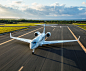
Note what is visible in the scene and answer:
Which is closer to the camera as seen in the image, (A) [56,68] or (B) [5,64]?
(A) [56,68]

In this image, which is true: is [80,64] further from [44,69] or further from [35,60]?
[35,60]

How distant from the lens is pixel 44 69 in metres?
9.83

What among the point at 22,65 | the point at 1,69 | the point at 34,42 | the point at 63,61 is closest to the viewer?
the point at 1,69

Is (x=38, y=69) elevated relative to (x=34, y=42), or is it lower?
lower

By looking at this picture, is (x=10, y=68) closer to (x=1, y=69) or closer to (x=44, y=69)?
(x=1, y=69)

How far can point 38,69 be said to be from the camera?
32.2ft

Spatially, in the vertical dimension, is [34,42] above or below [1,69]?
above

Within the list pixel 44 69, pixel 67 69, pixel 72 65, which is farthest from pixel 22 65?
pixel 72 65

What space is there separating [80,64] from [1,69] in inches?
425

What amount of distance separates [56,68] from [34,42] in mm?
5525

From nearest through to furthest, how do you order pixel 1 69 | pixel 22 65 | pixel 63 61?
pixel 1 69, pixel 22 65, pixel 63 61

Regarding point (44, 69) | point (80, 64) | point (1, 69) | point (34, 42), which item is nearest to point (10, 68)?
point (1, 69)

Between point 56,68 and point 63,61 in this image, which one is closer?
point 56,68

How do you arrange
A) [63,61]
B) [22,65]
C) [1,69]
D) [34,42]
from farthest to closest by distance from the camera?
[34,42]
[63,61]
[22,65]
[1,69]
